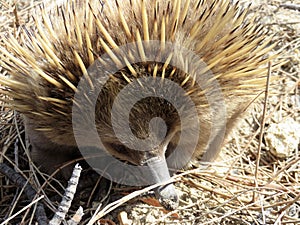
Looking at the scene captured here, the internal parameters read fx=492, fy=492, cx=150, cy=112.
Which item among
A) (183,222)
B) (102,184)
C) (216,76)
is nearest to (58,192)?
(102,184)

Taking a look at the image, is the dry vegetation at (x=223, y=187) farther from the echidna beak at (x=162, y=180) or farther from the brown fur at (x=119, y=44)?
the brown fur at (x=119, y=44)

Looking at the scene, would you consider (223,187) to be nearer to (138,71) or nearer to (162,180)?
(162,180)

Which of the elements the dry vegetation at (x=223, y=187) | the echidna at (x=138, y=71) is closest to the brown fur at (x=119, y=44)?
the echidna at (x=138, y=71)

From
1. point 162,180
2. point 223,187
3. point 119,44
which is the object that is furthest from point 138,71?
point 223,187

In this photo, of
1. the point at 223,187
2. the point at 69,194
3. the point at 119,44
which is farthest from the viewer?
the point at 223,187

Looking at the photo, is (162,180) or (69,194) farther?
(162,180)

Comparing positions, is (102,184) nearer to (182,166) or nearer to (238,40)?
(182,166)

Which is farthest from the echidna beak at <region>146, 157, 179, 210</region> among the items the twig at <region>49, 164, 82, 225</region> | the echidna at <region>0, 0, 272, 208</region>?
the twig at <region>49, 164, 82, 225</region>

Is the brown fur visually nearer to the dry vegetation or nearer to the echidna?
the echidna
